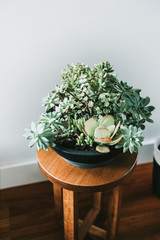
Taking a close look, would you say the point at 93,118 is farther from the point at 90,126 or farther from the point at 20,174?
the point at 20,174

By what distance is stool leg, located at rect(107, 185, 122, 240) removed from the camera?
1.16m

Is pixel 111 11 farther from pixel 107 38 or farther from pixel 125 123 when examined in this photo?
pixel 125 123

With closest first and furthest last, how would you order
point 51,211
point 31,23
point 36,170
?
1. point 31,23
2. point 51,211
3. point 36,170

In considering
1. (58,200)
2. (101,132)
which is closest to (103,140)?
(101,132)

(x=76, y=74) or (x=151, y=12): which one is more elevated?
(x=151, y=12)

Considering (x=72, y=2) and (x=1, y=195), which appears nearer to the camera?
(x=72, y=2)

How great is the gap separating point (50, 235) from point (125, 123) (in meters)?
0.81

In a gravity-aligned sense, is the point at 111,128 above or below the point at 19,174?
above

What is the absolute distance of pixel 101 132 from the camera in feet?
3.06

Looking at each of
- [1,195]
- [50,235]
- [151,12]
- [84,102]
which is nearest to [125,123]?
[84,102]

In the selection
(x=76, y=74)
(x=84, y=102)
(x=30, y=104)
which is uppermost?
(x=76, y=74)

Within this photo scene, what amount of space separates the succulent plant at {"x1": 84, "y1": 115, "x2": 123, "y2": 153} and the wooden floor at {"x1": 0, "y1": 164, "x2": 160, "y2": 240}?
70cm

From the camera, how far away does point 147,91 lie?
5.18 feet

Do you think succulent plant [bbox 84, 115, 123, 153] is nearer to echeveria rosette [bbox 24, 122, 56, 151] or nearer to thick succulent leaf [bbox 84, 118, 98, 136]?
thick succulent leaf [bbox 84, 118, 98, 136]
